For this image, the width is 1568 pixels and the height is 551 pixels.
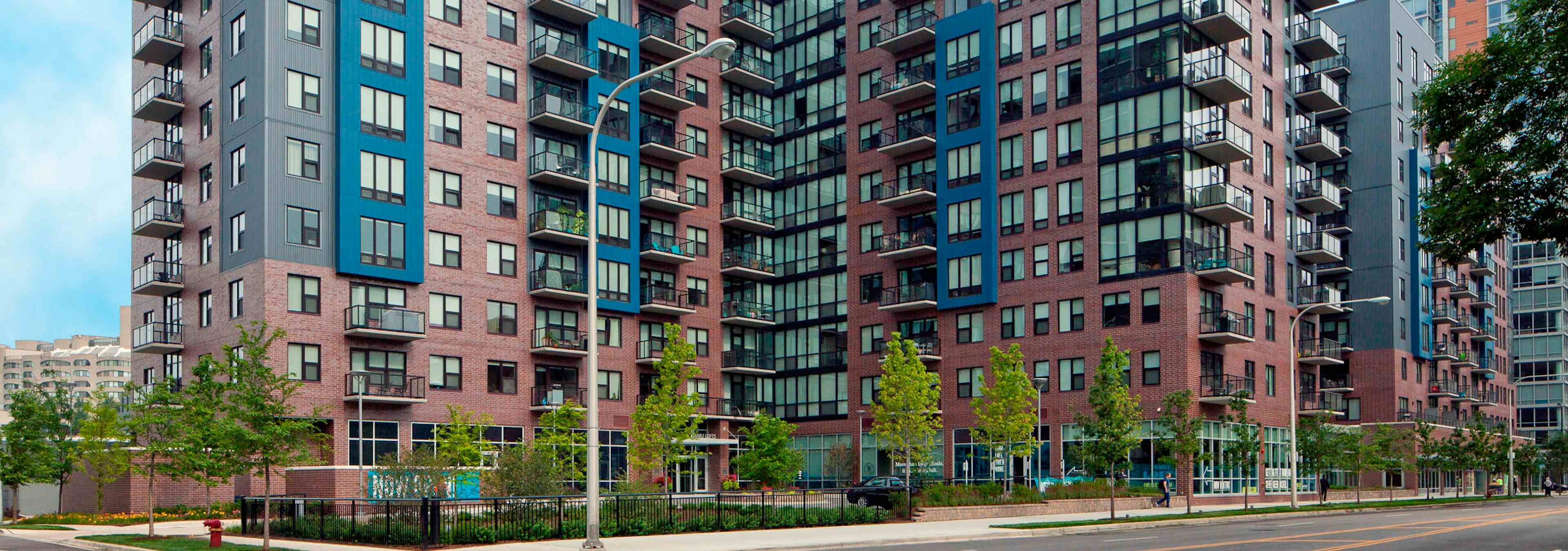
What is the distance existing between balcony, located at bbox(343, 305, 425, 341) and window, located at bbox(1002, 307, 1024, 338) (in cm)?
3021

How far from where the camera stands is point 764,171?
255 ft

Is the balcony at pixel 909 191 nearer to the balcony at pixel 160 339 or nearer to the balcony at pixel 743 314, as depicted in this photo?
the balcony at pixel 743 314

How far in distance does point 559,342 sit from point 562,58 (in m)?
14.4

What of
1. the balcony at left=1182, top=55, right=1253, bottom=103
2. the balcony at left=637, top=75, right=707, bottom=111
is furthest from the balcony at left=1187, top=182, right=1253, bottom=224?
the balcony at left=637, top=75, right=707, bottom=111

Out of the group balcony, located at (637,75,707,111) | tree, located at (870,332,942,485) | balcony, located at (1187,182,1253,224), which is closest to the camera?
tree, located at (870,332,942,485)

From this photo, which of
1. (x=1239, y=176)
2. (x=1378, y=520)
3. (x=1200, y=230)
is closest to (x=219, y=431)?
(x=1378, y=520)

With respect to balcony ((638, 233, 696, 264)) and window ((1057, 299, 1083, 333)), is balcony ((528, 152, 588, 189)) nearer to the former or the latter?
balcony ((638, 233, 696, 264))

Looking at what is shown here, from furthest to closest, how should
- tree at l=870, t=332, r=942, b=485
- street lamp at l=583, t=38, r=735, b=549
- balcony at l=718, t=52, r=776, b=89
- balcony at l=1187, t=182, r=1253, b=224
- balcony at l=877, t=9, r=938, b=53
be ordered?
balcony at l=718, t=52, r=776, b=89 → balcony at l=877, t=9, r=938, b=53 → balcony at l=1187, t=182, r=1253, b=224 → tree at l=870, t=332, r=942, b=485 → street lamp at l=583, t=38, r=735, b=549

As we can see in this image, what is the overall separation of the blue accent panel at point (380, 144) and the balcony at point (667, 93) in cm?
1357

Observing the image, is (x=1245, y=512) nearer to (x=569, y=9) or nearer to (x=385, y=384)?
(x=385, y=384)

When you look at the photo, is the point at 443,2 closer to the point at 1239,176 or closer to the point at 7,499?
the point at 7,499

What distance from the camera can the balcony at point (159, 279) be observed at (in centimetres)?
6041

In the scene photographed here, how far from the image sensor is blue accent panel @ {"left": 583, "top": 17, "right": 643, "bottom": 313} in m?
67.0

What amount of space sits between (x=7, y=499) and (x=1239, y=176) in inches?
2501
